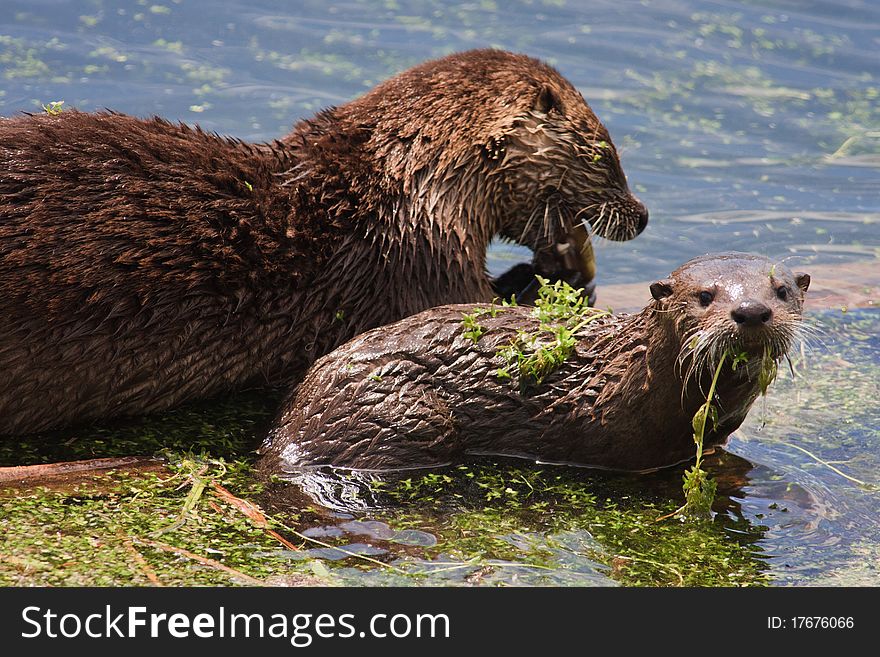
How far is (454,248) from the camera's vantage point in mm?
5699

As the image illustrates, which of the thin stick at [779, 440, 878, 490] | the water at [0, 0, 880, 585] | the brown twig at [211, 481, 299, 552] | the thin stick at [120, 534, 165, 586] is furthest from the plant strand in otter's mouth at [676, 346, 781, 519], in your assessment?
the thin stick at [120, 534, 165, 586]

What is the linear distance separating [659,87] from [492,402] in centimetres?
569

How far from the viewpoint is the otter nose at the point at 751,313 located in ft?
13.3

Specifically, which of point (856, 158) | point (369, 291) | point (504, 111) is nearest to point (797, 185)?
point (856, 158)

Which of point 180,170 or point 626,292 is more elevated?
point 180,170

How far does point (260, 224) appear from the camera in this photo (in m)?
5.16

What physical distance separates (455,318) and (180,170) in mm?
1237

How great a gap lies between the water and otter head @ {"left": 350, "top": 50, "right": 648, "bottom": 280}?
56cm

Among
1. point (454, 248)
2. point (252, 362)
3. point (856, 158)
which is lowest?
point (252, 362)

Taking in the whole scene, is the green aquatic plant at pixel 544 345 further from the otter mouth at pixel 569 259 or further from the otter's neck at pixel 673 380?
the otter mouth at pixel 569 259

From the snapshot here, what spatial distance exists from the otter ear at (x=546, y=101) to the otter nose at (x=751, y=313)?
7.14 feet

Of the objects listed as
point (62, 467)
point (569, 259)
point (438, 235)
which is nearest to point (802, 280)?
point (438, 235)

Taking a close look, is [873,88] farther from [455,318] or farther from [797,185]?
[455,318]

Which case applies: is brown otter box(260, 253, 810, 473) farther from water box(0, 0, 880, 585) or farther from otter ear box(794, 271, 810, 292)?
water box(0, 0, 880, 585)
